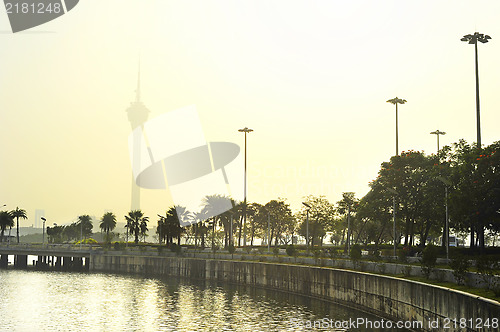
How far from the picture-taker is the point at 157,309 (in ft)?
194

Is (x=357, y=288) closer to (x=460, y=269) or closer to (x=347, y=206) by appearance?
(x=460, y=269)

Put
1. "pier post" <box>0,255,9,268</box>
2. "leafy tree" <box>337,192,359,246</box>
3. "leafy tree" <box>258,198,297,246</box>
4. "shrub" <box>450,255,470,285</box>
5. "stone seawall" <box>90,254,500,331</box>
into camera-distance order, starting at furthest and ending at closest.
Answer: "leafy tree" <box>258,198,297,246</box>
"pier post" <box>0,255,9,268</box>
"leafy tree" <box>337,192,359,246</box>
"shrub" <box>450,255,470,285</box>
"stone seawall" <box>90,254,500,331</box>

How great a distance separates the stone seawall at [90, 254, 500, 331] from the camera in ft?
108

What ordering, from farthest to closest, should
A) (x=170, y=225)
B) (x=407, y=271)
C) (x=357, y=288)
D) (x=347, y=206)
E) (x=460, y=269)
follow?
(x=170, y=225) < (x=347, y=206) < (x=357, y=288) < (x=407, y=271) < (x=460, y=269)

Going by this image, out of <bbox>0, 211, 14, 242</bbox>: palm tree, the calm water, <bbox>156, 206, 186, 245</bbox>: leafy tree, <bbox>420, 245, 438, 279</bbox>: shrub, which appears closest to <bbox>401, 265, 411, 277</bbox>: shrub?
<bbox>420, 245, 438, 279</bbox>: shrub

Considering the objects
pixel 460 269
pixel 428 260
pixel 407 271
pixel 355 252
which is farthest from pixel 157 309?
pixel 460 269

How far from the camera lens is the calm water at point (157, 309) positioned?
48812 mm

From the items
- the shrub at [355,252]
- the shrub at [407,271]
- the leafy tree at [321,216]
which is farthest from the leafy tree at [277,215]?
the shrub at [407,271]

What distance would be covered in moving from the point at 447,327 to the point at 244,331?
16664mm

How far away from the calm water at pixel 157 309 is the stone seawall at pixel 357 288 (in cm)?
170

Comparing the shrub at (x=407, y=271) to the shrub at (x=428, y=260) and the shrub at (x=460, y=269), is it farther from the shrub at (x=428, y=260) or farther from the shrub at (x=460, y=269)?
the shrub at (x=460, y=269)

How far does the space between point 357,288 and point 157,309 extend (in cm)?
2036

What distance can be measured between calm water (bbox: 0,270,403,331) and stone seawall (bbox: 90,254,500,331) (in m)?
1.70

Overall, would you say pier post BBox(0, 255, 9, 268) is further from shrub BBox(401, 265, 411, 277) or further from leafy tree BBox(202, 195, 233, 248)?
shrub BBox(401, 265, 411, 277)
